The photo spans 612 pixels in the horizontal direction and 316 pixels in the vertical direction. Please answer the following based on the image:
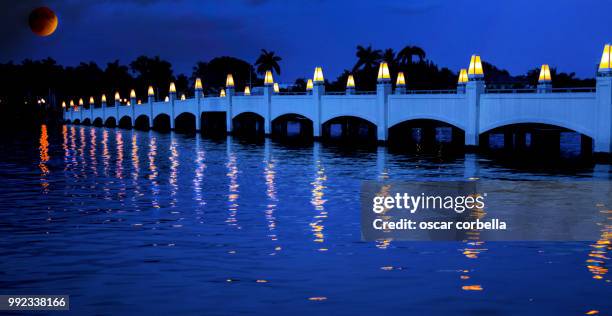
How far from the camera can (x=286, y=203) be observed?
81.9 ft

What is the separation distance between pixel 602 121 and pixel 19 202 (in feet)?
98.0

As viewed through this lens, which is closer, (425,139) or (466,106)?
(466,106)

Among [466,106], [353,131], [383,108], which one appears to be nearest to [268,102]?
[353,131]

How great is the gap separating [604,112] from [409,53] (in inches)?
3226

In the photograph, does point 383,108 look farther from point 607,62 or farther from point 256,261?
point 256,261

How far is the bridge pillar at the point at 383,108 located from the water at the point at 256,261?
3290 centimetres

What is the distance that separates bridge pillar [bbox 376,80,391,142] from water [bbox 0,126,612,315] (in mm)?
32898

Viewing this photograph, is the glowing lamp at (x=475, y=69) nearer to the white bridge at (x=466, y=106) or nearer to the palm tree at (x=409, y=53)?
the white bridge at (x=466, y=106)

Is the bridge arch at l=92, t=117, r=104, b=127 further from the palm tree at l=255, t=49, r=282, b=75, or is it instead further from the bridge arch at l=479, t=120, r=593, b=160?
the bridge arch at l=479, t=120, r=593, b=160

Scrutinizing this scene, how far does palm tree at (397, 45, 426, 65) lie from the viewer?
121 meters

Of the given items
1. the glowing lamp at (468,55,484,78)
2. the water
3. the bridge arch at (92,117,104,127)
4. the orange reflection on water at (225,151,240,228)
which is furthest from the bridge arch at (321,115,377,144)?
the bridge arch at (92,117,104,127)

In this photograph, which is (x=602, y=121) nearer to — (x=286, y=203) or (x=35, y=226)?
(x=286, y=203)

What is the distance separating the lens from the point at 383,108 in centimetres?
6153

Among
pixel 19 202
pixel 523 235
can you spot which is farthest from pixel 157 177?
pixel 523 235
